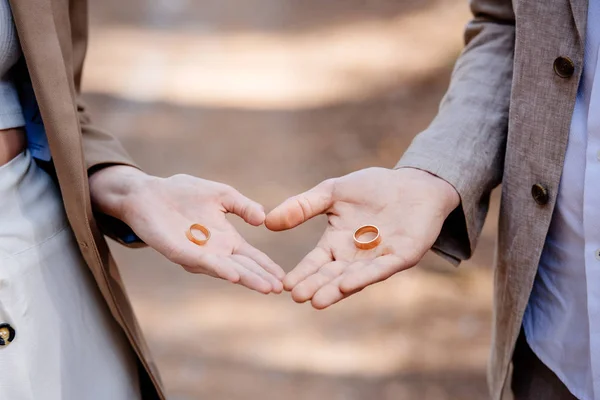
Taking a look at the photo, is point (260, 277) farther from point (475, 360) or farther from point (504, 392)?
point (475, 360)

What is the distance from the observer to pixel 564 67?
35.9 inches

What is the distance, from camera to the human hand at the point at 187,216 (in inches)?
38.3

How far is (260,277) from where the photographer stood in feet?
3.17

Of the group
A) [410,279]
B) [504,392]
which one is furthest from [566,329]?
[410,279]

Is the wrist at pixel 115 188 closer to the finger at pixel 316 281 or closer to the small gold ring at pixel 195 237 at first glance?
the small gold ring at pixel 195 237

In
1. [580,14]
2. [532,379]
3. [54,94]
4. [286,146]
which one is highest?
[580,14]

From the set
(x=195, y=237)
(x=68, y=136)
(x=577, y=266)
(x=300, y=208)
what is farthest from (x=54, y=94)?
(x=577, y=266)

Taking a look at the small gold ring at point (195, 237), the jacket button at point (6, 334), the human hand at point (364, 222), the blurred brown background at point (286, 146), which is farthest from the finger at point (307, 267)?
the blurred brown background at point (286, 146)

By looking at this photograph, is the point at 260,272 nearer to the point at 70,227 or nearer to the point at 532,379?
the point at 70,227

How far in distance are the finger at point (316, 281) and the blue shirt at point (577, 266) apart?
0.96 ft

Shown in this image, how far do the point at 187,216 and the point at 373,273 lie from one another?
0.94 feet

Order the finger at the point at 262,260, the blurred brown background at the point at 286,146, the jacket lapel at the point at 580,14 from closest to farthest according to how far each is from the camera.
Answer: the jacket lapel at the point at 580,14 → the finger at the point at 262,260 → the blurred brown background at the point at 286,146

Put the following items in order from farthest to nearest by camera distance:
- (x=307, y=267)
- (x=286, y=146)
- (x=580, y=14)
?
1. (x=286, y=146)
2. (x=307, y=267)
3. (x=580, y=14)

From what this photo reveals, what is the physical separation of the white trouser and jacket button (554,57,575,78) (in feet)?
2.34
